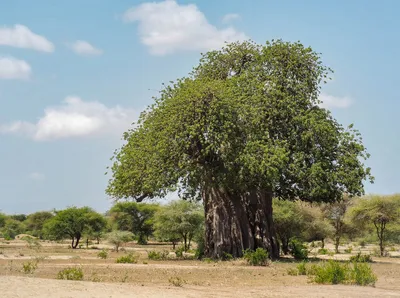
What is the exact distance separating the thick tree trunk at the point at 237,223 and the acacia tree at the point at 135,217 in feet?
147

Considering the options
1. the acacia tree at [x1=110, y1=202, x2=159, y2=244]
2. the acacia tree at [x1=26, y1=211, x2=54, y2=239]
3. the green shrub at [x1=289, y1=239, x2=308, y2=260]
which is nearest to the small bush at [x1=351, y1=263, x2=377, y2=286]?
the green shrub at [x1=289, y1=239, x2=308, y2=260]

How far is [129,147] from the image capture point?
31.2 meters

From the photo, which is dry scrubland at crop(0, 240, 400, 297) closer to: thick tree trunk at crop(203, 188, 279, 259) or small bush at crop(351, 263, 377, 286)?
small bush at crop(351, 263, 377, 286)

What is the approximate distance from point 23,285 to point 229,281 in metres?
7.69

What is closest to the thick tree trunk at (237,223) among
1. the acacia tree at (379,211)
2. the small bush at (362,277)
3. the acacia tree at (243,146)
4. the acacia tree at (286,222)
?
the acacia tree at (243,146)

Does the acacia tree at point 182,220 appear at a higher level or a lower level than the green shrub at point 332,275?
higher

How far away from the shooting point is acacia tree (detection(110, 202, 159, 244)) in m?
78.2

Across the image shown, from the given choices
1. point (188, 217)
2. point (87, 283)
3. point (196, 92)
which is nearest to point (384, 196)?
point (188, 217)

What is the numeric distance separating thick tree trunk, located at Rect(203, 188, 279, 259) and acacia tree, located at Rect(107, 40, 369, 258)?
A: 0.19 ft

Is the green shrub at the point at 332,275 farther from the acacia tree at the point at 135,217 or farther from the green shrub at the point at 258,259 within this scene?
the acacia tree at the point at 135,217

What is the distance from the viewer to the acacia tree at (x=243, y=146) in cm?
2855

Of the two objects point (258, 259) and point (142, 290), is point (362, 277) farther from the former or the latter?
point (258, 259)

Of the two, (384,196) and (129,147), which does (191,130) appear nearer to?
(129,147)

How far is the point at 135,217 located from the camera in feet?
261
